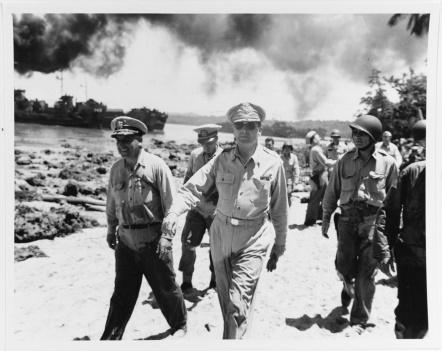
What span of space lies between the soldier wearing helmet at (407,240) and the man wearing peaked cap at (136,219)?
1726 millimetres

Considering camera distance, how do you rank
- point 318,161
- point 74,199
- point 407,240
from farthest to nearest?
1. point 74,199
2. point 318,161
3. point 407,240

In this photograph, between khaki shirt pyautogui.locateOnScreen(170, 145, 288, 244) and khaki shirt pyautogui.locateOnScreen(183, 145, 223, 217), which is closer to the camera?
khaki shirt pyautogui.locateOnScreen(170, 145, 288, 244)

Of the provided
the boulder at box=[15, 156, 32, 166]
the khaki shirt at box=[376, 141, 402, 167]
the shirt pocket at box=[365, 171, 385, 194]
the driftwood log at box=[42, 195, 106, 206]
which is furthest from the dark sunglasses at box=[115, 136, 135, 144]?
the khaki shirt at box=[376, 141, 402, 167]

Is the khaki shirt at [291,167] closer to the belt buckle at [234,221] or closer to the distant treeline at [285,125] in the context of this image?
the distant treeline at [285,125]

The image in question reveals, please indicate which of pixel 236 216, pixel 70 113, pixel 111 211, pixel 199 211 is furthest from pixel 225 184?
pixel 70 113

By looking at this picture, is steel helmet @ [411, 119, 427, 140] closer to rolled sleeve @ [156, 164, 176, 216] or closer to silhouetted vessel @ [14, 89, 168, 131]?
rolled sleeve @ [156, 164, 176, 216]

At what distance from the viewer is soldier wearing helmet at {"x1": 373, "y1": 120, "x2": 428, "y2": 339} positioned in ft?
10.7

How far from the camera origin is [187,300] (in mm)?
4523

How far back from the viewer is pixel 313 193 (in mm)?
7785

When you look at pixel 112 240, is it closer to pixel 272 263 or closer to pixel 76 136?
pixel 272 263

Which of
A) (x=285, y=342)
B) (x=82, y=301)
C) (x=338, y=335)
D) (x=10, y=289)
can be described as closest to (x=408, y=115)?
(x=338, y=335)

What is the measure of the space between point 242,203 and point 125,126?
1167 millimetres

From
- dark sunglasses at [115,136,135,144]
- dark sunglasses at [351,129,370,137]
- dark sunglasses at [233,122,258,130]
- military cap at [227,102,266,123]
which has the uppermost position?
military cap at [227,102,266,123]
